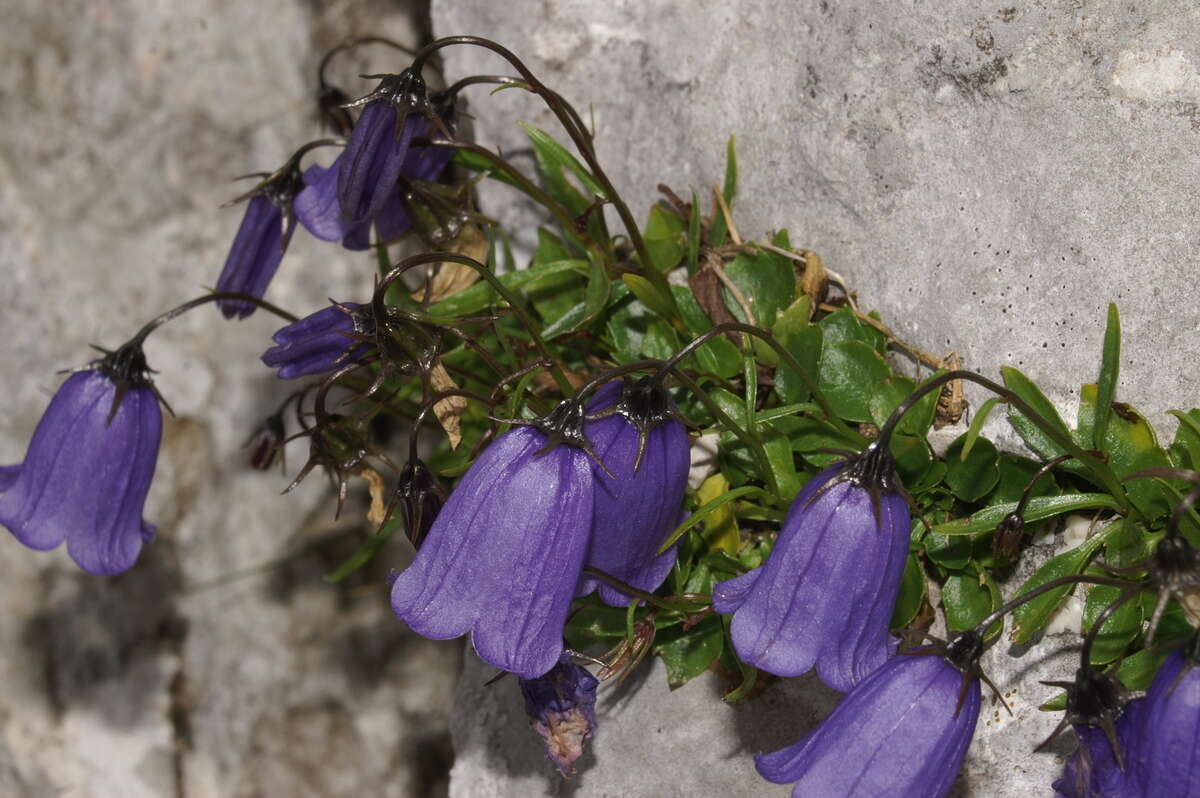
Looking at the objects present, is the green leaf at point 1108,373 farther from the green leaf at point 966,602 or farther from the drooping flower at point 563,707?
the drooping flower at point 563,707

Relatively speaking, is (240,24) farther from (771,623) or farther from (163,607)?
(771,623)

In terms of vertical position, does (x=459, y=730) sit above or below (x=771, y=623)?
below

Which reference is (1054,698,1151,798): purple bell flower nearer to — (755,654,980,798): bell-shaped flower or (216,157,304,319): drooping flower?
(755,654,980,798): bell-shaped flower

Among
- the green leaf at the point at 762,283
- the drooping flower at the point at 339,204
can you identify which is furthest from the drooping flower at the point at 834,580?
the drooping flower at the point at 339,204

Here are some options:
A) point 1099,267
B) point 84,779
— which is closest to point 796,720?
point 1099,267

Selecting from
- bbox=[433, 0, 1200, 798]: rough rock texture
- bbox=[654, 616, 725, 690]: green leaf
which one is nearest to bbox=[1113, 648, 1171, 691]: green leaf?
bbox=[433, 0, 1200, 798]: rough rock texture
